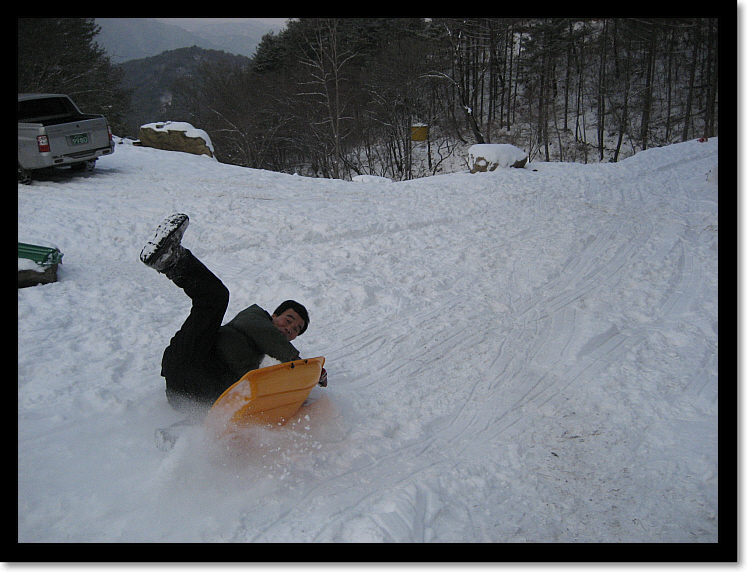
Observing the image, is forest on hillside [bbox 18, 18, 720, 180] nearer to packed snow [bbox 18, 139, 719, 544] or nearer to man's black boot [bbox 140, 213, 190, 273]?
packed snow [bbox 18, 139, 719, 544]

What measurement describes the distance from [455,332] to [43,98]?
34.3ft

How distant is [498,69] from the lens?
106 feet

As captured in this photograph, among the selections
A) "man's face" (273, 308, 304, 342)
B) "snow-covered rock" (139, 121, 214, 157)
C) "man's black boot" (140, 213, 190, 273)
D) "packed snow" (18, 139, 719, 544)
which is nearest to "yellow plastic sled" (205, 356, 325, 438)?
"packed snow" (18, 139, 719, 544)

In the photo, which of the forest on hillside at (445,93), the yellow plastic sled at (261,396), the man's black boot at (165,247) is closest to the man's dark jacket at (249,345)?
the yellow plastic sled at (261,396)

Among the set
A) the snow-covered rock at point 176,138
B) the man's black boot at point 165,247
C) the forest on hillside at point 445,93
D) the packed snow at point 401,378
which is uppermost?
the forest on hillside at point 445,93

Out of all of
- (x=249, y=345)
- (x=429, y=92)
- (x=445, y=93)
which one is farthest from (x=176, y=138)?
(x=445, y=93)

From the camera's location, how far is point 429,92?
100ft

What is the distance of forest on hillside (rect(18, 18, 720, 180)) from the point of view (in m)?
25.4

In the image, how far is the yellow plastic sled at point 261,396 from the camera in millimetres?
3211

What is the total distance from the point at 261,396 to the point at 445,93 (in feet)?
105

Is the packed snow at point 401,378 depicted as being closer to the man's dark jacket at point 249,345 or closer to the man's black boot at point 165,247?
the man's dark jacket at point 249,345

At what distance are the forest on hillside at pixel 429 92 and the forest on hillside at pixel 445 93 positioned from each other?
0.09m

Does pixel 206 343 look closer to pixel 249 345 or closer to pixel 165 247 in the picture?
pixel 249 345
